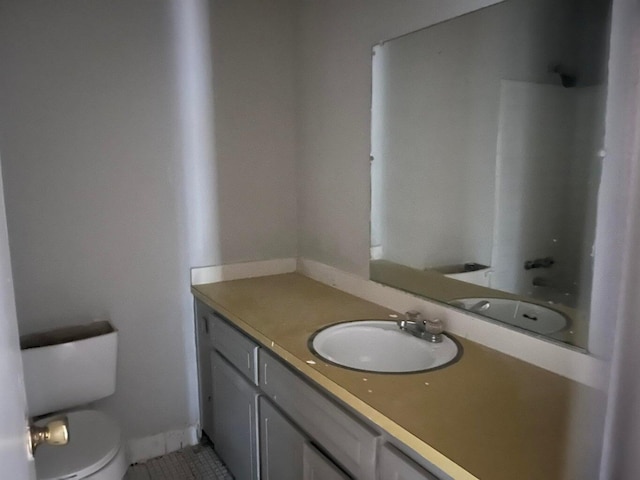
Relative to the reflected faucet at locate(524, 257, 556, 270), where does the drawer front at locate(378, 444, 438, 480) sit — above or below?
below

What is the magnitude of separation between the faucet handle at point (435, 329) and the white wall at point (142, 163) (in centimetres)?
113

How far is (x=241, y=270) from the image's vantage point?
2402 mm

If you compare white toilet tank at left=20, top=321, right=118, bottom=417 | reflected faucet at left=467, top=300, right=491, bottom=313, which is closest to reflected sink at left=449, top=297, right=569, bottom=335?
reflected faucet at left=467, top=300, right=491, bottom=313

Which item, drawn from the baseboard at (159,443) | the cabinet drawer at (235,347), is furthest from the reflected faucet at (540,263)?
the baseboard at (159,443)

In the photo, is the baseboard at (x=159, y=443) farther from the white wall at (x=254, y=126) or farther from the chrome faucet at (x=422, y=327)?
the chrome faucet at (x=422, y=327)

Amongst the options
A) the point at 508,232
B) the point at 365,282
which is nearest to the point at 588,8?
the point at 508,232

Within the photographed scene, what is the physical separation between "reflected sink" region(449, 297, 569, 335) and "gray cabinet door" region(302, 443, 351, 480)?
637 mm

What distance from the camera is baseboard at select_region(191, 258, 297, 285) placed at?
7.57ft

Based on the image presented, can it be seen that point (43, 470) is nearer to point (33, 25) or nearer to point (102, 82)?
point (102, 82)

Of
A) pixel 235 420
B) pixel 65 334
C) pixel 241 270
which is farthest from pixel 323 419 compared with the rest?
pixel 65 334

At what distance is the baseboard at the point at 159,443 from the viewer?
2270 mm

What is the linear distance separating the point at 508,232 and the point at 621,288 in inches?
43.5

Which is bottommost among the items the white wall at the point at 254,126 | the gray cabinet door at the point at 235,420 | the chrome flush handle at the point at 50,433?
the gray cabinet door at the point at 235,420

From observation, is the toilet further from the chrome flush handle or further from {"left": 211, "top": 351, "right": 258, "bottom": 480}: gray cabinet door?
the chrome flush handle
